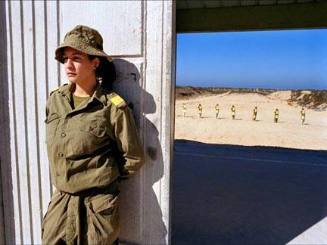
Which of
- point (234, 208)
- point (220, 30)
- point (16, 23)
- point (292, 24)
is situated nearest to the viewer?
point (16, 23)

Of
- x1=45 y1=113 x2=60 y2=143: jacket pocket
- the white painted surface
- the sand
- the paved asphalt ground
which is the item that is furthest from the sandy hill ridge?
x1=45 y1=113 x2=60 y2=143: jacket pocket

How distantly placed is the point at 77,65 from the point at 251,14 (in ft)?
14.1

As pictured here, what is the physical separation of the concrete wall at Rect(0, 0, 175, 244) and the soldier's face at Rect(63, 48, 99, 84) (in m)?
0.22

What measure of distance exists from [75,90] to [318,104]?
26.7m

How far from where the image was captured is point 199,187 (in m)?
4.20

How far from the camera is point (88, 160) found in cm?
171

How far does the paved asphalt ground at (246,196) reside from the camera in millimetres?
2852

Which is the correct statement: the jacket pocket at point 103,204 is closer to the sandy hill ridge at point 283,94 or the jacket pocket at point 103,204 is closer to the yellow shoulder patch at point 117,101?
the yellow shoulder patch at point 117,101

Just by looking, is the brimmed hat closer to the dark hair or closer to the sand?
the dark hair

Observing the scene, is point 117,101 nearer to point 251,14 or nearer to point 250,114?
point 251,14

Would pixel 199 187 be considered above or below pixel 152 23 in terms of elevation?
below

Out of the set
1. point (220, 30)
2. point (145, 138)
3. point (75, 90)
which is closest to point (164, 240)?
point (145, 138)

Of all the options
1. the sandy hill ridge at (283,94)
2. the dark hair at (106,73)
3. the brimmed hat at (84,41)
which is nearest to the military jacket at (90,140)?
the dark hair at (106,73)

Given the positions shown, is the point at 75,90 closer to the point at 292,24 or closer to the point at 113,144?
the point at 113,144
